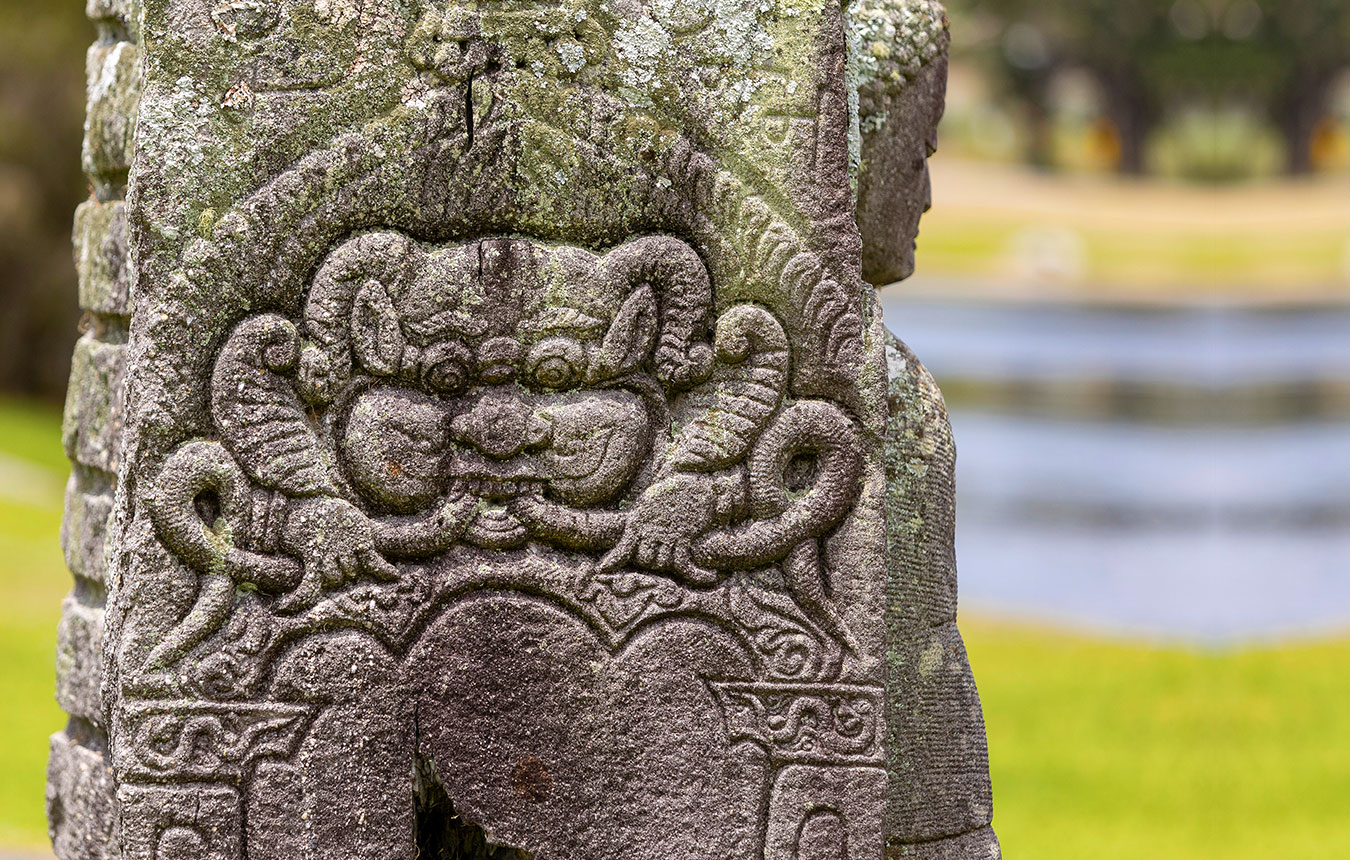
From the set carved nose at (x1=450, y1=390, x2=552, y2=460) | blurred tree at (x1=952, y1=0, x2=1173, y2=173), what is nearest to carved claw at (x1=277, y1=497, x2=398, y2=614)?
carved nose at (x1=450, y1=390, x2=552, y2=460)

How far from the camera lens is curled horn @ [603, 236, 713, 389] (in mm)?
2580

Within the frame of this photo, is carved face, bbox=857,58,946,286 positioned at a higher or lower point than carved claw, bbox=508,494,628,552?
higher

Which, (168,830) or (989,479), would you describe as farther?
(989,479)

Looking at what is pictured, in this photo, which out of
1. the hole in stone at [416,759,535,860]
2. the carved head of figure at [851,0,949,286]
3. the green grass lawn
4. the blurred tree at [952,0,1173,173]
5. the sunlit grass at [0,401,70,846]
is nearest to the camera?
the hole in stone at [416,759,535,860]

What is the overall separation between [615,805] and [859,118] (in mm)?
1350

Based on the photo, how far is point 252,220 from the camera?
2502 mm

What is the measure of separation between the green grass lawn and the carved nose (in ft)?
11.3

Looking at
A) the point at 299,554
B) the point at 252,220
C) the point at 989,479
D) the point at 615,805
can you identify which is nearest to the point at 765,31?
the point at 252,220

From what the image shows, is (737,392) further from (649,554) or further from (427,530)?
(427,530)

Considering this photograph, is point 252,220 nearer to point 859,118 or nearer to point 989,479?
point 859,118

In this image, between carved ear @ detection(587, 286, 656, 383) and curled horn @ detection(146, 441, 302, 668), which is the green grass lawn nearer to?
curled horn @ detection(146, 441, 302, 668)

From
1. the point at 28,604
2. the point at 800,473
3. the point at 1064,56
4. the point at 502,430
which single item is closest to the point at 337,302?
the point at 502,430

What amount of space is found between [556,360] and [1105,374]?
18.1 meters

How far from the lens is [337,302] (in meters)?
2.53
